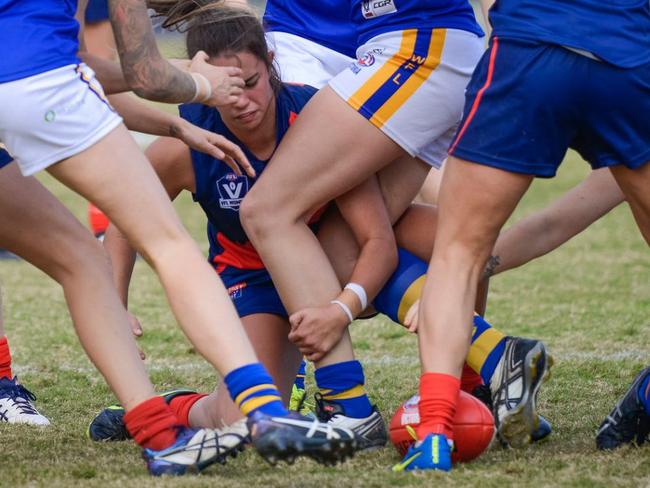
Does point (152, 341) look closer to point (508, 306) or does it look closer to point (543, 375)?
point (508, 306)

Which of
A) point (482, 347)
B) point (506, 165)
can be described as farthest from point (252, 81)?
point (482, 347)

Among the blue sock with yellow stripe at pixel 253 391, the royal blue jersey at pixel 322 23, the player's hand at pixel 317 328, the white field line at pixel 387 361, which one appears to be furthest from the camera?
the white field line at pixel 387 361

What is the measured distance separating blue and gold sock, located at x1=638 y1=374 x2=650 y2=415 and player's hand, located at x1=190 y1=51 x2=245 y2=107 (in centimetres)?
158

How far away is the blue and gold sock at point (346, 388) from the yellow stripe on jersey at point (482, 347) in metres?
0.39

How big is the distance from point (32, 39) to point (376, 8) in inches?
61.0

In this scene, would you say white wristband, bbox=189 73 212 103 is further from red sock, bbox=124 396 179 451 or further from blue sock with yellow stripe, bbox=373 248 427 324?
blue sock with yellow stripe, bbox=373 248 427 324

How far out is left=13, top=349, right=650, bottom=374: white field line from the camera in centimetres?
532

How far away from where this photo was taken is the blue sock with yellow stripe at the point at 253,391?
3031 millimetres

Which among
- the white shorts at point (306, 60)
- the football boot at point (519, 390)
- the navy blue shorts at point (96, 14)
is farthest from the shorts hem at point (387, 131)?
the navy blue shorts at point (96, 14)

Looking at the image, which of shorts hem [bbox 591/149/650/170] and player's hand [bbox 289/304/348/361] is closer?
shorts hem [bbox 591/149/650/170]

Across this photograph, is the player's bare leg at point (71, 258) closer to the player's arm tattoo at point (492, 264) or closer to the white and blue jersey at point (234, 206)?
the white and blue jersey at point (234, 206)

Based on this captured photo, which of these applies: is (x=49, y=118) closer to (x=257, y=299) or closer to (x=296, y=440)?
(x=296, y=440)

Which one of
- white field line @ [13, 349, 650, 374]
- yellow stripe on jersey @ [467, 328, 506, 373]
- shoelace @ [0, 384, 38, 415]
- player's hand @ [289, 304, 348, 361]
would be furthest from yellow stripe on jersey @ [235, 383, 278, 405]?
white field line @ [13, 349, 650, 374]

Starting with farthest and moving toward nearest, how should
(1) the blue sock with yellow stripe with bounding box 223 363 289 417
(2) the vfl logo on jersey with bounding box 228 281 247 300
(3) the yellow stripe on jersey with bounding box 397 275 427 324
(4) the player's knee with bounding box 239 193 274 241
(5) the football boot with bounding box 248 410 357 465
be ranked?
1. (2) the vfl logo on jersey with bounding box 228 281 247 300
2. (3) the yellow stripe on jersey with bounding box 397 275 427 324
3. (4) the player's knee with bounding box 239 193 274 241
4. (1) the blue sock with yellow stripe with bounding box 223 363 289 417
5. (5) the football boot with bounding box 248 410 357 465
